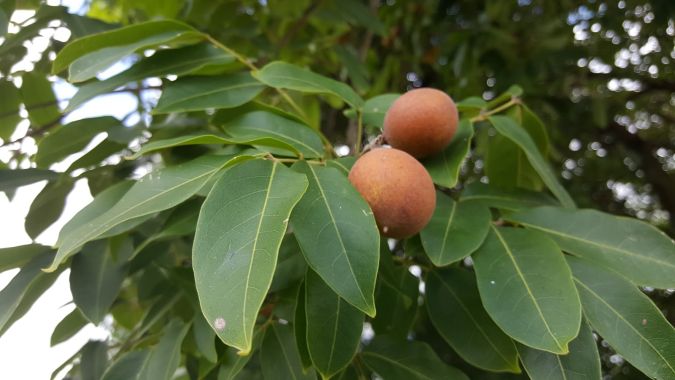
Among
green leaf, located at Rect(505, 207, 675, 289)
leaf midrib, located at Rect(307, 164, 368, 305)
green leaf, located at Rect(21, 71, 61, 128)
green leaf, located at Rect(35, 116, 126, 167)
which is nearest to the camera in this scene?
leaf midrib, located at Rect(307, 164, 368, 305)

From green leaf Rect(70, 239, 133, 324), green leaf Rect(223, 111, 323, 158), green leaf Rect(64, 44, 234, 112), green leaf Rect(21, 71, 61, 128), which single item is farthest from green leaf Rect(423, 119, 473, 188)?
green leaf Rect(21, 71, 61, 128)

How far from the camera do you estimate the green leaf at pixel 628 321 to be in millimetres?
835

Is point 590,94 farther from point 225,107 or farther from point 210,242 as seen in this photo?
point 210,242

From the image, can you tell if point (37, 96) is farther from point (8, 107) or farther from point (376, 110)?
point (376, 110)

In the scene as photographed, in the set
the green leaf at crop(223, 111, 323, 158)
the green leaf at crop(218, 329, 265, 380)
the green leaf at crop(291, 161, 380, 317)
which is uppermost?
the green leaf at crop(291, 161, 380, 317)

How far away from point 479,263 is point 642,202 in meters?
3.52

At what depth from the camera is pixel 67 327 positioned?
132 cm

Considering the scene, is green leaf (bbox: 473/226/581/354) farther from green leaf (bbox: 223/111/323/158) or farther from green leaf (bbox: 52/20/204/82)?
green leaf (bbox: 52/20/204/82)

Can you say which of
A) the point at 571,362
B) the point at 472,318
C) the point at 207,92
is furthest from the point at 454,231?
the point at 207,92

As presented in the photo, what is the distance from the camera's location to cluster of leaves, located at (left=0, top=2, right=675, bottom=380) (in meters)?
0.75

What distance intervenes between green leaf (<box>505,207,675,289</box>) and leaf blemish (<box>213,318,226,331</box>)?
63cm

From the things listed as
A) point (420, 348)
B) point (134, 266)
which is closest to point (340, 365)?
point (420, 348)

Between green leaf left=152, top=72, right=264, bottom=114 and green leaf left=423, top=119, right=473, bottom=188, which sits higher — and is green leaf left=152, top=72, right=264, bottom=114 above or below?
above

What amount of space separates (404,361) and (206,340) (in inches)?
13.8
